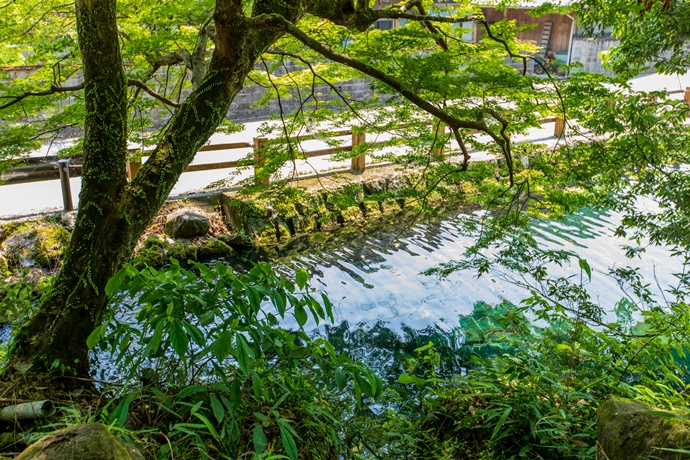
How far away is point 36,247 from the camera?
289 inches

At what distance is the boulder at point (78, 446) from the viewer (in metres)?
1.70

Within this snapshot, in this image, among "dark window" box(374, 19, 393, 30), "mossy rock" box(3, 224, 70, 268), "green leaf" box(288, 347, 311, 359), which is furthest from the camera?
"dark window" box(374, 19, 393, 30)

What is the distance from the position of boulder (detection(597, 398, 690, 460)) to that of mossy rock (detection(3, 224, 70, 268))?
22.8ft

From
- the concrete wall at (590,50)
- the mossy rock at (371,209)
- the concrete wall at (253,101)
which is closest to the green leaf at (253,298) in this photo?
the mossy rock at (371,209)

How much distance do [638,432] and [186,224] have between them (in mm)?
6953

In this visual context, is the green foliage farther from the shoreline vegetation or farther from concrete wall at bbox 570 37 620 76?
concrete wall at bbox 570 37 620 76

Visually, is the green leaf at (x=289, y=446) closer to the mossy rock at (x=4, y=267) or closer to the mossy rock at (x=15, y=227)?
the mossy rock at (x=4, y=267)

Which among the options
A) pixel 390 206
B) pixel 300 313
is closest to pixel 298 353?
pixel 300 313

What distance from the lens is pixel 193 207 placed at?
8805 mm

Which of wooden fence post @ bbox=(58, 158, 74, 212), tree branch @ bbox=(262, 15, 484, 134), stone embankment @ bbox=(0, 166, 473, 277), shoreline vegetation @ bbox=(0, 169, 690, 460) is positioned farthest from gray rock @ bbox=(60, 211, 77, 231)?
tree branch @ bbox=(262, 15, 484, 134)

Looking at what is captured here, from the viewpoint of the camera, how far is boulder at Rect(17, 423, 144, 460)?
170 centimetres

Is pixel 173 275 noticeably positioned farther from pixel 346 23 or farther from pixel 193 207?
pixel 193 207

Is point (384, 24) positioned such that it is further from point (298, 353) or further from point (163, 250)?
point (298, 353)

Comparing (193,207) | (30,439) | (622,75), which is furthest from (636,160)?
(193,207)
